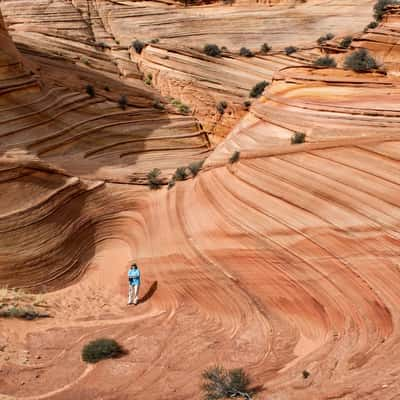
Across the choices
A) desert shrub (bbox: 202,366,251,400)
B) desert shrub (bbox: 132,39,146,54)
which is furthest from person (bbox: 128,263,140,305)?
desert shrub (bbox: 132,39,146,54)

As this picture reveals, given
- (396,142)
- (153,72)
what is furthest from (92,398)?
(153,72)

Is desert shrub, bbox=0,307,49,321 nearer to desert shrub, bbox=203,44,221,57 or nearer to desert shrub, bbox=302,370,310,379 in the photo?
desert shrub, bbox=302,370,310,379

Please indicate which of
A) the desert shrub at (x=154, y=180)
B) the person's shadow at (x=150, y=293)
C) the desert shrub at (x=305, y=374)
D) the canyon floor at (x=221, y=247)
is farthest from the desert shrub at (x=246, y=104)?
the desert shrub at (x=305, y=374)

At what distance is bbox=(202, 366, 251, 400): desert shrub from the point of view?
21.8ft

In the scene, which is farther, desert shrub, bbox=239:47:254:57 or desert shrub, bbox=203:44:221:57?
desert shrub, bbox=203:44:221:57

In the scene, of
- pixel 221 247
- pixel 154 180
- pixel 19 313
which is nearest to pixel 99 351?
pixel 19 313

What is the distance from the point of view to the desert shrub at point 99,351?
8.66 m

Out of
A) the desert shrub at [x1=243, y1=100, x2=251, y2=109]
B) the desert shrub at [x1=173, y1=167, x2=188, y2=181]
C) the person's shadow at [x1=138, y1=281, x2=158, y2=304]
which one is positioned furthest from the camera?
the desert shrub at [x1=243, y1=100, x2=251, y2=109]

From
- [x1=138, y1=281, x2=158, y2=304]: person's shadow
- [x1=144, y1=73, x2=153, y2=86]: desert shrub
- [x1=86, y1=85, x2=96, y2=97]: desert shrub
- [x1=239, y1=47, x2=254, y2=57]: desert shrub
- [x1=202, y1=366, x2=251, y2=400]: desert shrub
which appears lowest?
[x1=138, y1=281, x2=158, y2=304]: person's shadow

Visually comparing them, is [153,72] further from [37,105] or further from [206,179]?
[206,179]

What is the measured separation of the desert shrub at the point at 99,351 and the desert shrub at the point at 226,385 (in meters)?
2.28

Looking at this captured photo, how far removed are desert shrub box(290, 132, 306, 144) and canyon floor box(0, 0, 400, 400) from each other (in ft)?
0.31

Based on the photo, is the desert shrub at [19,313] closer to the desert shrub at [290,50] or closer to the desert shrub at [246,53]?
the desert shrub at [290,50]

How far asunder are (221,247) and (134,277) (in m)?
2.26
